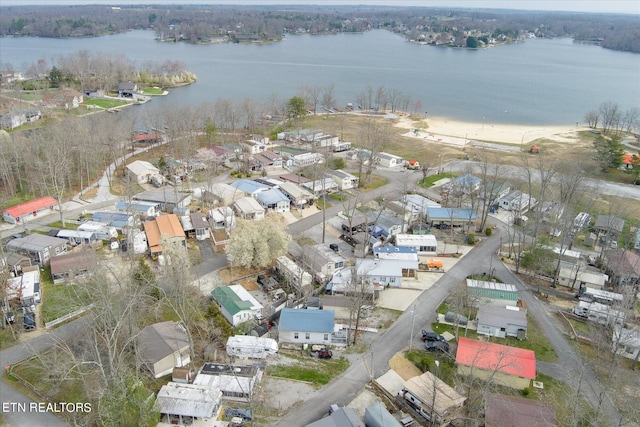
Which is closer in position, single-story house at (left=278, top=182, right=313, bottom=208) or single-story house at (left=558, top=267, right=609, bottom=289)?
single-story house at (left=558, top=267, right=609, bottom=289)

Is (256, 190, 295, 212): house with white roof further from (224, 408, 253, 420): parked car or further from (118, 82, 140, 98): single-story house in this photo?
(118, 82, 140, 98): single-story house

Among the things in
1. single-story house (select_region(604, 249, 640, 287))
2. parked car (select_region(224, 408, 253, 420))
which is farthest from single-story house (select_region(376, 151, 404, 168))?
parked car (select_region(224, 408, 253, 420))

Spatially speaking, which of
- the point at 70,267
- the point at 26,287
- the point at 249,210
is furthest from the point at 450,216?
the point at 26,287

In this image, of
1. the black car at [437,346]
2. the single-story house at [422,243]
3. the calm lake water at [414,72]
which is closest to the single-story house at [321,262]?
the single-story house at [422,243]

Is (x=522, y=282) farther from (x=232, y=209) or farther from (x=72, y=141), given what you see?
(x=72, y=141)

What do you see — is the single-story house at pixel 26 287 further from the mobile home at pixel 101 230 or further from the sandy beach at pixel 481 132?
the sandy beach at pixel 481 132
